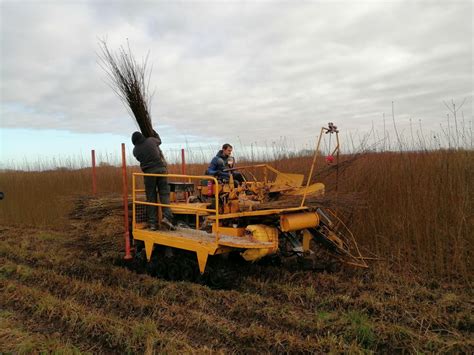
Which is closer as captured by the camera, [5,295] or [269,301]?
[269,301]

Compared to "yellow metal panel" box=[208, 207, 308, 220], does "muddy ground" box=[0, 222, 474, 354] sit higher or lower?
lower

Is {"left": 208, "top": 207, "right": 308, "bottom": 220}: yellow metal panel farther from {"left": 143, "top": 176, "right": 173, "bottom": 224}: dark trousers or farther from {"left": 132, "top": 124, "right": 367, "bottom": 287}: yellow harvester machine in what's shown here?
{"left": 143, "top": 176, "right": 173, "bottom": 224}: dark trousers

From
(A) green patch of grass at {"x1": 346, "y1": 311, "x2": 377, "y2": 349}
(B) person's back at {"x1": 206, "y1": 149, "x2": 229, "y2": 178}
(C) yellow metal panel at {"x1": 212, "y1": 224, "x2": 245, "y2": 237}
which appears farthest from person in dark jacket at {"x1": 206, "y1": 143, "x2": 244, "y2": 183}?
(A) green patch of grass at {"x1": 346, "y1": 311, "x2": 377, "y2": 349}

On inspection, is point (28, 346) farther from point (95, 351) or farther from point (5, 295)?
point (5, 295)

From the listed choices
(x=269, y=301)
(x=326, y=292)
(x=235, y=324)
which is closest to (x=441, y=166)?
(x=326, y=292)

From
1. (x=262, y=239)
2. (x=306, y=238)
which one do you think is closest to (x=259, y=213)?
(x=262, y=239)

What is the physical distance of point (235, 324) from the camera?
149 inches

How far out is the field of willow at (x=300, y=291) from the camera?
136 inches

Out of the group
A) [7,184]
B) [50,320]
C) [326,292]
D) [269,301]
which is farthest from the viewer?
[7,184]

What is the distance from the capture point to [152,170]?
5688 millimetres

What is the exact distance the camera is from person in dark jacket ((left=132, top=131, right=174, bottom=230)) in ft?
18.6

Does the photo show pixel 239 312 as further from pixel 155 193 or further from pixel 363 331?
pixel 155 193

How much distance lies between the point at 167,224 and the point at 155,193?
49 centimetres

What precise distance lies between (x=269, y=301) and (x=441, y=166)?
3.46 meters
